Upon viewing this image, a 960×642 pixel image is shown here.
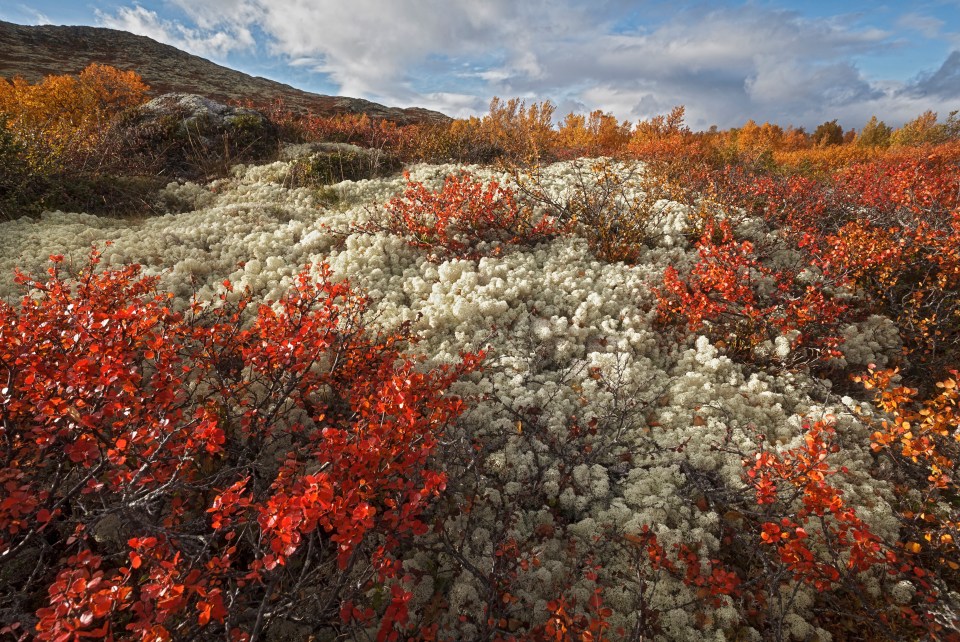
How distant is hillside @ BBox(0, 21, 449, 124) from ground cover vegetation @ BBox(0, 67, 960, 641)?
117 feet

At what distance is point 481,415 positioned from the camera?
5.92m

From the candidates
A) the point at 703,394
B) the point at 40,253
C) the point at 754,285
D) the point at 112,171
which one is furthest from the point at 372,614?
the point at 112,171

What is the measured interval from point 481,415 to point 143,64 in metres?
73.3

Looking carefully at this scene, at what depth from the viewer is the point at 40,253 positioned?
820 cm

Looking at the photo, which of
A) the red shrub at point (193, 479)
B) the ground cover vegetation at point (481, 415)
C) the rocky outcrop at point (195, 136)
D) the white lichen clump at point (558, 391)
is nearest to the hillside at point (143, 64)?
the rocky outcrop at point (195, 136)

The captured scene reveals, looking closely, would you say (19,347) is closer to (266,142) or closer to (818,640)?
(818,640)

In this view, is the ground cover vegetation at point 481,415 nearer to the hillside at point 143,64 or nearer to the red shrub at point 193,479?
the red shrub at point 193,479

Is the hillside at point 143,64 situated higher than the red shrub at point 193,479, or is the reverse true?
the hillside at point 143,64

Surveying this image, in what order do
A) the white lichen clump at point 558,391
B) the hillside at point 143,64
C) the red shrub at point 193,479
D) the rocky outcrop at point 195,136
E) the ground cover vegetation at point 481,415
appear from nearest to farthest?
1. the red shrub at point 193,479
2. the ground cover vegetation at point 481,415
3. the white lichen clump at point 558,391
4. the rocky outcrop at point 195,136
5. the hillside at point 143,64

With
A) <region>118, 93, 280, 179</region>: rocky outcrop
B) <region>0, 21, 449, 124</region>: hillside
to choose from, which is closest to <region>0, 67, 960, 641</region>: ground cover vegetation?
<region>118, 93, 280, 179</region>: rocky outcrop

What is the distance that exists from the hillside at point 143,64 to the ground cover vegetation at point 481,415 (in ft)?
117

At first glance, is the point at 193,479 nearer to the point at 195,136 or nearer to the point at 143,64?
the point at 195,136

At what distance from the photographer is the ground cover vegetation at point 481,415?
12.0 feet

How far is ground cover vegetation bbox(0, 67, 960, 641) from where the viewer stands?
3658mm
